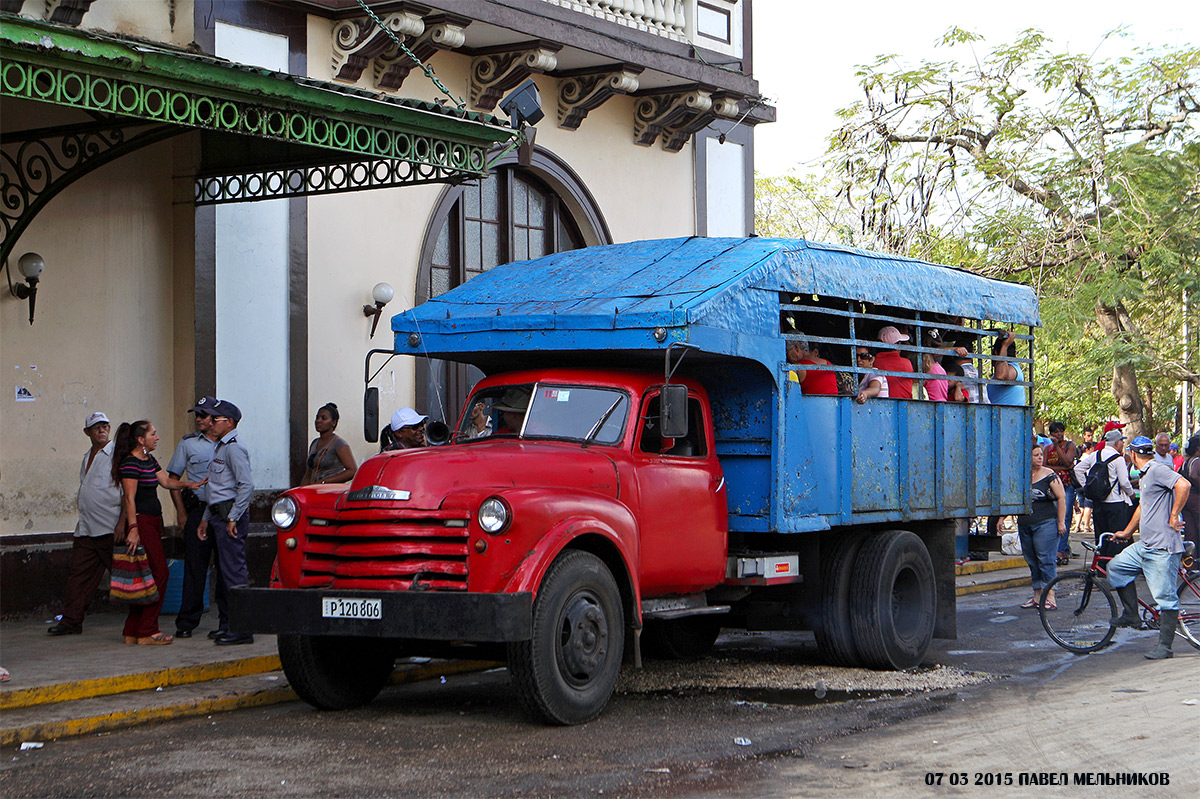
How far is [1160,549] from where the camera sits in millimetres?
10773

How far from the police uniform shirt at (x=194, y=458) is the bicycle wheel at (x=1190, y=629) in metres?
7.65

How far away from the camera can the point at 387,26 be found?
Answer: 13719mm

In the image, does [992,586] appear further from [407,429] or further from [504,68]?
[504,68]

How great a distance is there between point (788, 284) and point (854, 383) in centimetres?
111

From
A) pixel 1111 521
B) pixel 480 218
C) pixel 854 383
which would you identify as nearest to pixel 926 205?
pixel 1111 521

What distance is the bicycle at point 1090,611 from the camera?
11.2 meters

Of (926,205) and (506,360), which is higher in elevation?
(926,205)

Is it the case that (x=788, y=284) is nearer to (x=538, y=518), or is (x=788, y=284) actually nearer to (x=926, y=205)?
(x=538, y=518)

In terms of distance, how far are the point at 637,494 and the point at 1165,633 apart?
15.6 ft

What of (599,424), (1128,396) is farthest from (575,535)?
(1128,396)

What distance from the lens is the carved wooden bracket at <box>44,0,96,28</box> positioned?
453 inches

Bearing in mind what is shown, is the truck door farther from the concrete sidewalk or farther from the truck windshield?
the concrete sidewalk

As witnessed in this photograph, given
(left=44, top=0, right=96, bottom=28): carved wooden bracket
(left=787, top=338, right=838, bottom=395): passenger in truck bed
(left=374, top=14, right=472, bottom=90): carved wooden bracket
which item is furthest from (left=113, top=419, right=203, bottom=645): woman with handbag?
(left=374, top=14, right=472, bottom=90): carved wooden bracket

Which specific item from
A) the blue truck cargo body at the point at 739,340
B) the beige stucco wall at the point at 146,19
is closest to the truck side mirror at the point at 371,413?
the blue truck cargo body at the point at 739,340
